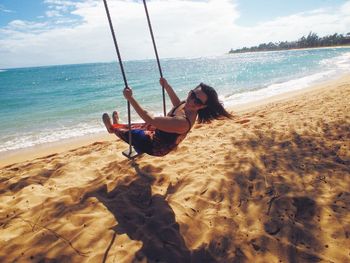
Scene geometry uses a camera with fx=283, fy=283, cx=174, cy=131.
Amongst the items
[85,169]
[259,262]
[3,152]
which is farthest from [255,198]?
[3,152]

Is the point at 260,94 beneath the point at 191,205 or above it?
beneath

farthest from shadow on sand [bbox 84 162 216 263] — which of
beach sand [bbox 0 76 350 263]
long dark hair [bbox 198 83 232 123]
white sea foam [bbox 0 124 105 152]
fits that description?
white sea foam [bbox 0 124 105 152]

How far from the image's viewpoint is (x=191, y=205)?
298cm

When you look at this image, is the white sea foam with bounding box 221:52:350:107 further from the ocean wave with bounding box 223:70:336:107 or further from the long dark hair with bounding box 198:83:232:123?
the long dark hair with bounding box 198:83:232:123

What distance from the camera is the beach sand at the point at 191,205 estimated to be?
2352 millimetres

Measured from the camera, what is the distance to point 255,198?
120 inches

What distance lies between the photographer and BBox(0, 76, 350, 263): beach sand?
7.72 ft

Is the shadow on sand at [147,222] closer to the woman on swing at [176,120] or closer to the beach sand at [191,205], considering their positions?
the beach sand at [191,205]

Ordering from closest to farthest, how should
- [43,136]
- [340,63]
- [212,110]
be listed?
[212,110], [43,136], [340,63]

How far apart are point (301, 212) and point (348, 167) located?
1190 mm

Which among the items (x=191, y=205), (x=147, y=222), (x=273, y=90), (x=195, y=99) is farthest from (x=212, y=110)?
(x=273, y=90)

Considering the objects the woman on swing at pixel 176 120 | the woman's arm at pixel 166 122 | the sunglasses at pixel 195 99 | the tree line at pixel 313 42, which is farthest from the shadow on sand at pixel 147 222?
the tree line at pixel 313 42

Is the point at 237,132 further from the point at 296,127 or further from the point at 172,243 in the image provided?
the point at 172,243

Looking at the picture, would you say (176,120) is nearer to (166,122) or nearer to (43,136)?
(166,122)
